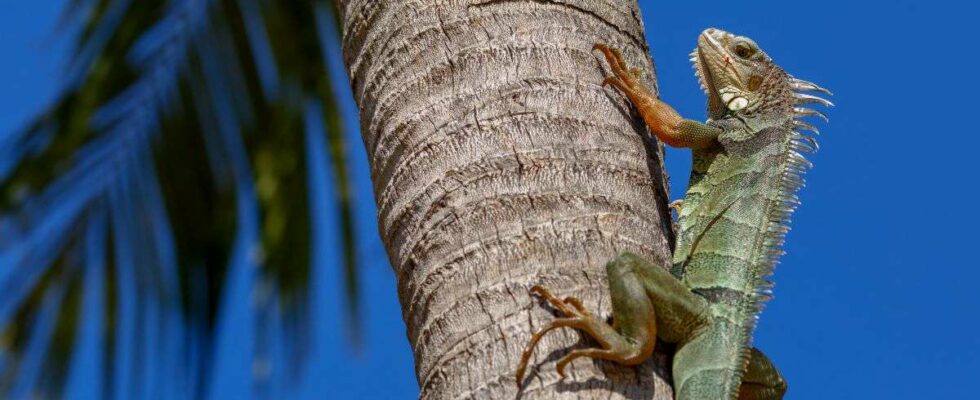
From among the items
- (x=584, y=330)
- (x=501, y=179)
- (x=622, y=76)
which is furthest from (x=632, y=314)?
(x=622, y=76)

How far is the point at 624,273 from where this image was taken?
3.17 meters

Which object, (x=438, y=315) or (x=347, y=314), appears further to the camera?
(x=347, y=314)

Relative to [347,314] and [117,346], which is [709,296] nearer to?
[347,314]

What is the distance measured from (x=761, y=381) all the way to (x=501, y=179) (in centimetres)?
137

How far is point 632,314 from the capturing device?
3.32 m

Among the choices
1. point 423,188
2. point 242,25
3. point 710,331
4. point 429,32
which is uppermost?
point 242,25

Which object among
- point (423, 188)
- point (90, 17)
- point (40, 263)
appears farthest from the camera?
point (90, 17)

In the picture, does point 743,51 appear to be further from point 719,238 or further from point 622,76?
point 622,76

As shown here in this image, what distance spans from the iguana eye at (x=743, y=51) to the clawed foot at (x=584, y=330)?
9.28 feet

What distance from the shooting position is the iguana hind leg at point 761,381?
4.07 m

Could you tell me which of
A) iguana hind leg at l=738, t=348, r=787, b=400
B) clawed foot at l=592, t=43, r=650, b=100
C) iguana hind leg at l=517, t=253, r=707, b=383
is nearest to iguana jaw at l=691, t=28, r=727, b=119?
iguana hind leg at l=738, t=348, r=787, b=400

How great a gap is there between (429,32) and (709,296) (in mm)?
1162

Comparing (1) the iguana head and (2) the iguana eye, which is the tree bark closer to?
(1) the iguana head

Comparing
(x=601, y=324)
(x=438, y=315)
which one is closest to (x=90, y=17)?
(x=438, y=315)
